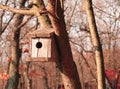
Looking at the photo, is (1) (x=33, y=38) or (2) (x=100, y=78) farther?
(1) (x=33, y=38)

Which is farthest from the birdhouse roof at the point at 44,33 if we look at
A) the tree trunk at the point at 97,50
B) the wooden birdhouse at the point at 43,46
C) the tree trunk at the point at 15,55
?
the tree trunk at the point at 15,55

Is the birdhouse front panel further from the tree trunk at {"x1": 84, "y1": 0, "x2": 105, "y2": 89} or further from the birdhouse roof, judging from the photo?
the tree trunk at {"x1": 84, "y1": 0, "x2": 105, "y2": 89}

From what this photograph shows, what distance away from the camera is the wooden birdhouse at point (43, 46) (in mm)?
4168

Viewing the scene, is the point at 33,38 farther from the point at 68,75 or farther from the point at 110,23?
the point at 110,23

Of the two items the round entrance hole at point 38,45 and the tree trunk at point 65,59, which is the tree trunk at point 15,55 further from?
the tree trunk at point 65,59

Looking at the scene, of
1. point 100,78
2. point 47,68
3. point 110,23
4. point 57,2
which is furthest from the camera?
point 47,68

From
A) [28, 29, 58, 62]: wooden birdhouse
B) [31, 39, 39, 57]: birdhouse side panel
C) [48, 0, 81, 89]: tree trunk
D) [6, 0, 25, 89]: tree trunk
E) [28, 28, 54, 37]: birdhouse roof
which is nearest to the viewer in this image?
[48, 0, 81, 89]: tree trunk

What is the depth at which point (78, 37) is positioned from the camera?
20609 mm

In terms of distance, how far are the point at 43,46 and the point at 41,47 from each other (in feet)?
0.23

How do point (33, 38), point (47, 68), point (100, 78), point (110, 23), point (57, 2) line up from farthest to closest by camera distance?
point (47, 68) < point (110, 23) < point (33, 38) < point (100, 78) < point (57, 2)

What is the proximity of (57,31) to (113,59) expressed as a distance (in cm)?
1725

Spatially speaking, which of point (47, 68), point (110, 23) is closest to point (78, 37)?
point (110, 23)

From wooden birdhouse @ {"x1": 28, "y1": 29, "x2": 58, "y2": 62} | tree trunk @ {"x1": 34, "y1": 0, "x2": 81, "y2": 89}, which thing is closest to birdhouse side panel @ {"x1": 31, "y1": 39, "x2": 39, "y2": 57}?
wooden birdhouse @ {"x1": 28, "y1": 29, "x2": 58, "y2": 62}

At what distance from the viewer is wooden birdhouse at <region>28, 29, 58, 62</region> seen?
4.17m
